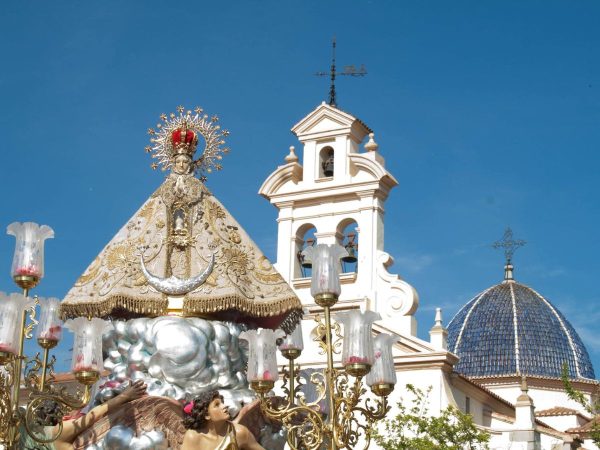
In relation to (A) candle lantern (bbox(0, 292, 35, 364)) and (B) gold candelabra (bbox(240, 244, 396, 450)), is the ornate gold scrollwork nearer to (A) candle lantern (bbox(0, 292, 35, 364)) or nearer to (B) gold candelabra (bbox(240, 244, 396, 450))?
(B) gold candelabra (bbox(240, 244, 396, 450))

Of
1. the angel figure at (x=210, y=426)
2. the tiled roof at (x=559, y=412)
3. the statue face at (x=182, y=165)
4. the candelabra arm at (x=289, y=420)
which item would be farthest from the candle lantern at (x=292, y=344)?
the tiled roof at (x=559, y=412)

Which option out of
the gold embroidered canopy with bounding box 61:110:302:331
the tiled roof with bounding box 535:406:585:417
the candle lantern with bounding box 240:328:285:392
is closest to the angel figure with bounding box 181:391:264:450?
the candle lantern with bounding box 240:328:285:392

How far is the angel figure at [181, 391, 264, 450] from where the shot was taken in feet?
30.8

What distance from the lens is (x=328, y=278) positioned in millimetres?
10719

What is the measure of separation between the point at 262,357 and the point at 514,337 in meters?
32.0

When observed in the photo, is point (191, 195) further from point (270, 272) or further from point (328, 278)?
point (328, 278)

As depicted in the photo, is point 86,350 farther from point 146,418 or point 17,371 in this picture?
point 146,418

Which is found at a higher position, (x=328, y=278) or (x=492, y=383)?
(x=492, y=383)

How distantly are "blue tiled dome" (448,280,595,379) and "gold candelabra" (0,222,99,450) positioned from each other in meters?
30.5

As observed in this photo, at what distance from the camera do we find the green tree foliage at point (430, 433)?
21109mm

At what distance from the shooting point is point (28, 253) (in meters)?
10.7

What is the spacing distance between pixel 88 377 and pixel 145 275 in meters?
2.20

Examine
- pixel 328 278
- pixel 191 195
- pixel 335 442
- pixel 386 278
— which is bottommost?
pixel 335 442

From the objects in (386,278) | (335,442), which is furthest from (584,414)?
(335,442)
